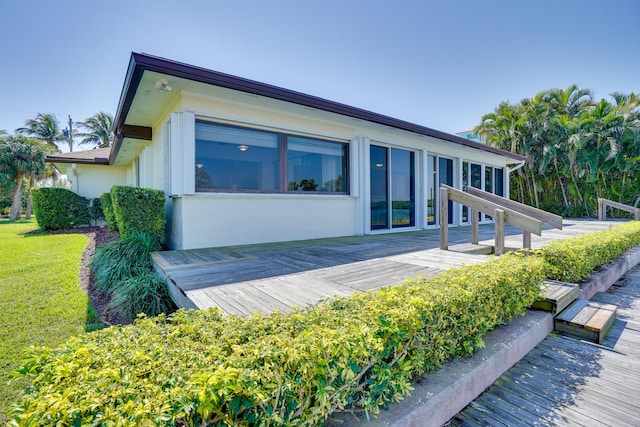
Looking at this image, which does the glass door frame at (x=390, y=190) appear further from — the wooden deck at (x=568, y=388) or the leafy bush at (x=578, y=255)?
the wooden deck at (x=568, y=388)

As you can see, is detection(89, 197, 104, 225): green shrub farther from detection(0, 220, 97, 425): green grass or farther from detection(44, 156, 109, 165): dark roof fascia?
detection(0, 220, 97, 425): green grass

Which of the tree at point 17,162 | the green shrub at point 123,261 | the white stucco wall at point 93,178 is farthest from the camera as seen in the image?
the tree at point 17,162

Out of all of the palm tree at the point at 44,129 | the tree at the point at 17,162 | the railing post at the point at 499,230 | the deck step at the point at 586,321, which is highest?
the palm tree at the point at 44,129

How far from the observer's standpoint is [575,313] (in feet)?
9.43

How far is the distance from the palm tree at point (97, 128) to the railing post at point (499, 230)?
32322 millimetres

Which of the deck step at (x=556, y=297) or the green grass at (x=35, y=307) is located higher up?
the deck step at (x=556, y=297)

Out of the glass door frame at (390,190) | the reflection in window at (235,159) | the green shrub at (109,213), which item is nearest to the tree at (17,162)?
the green shrub at (109,213)

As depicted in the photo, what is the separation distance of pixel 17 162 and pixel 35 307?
22.2 meters

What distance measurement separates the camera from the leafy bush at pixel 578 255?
3.49m

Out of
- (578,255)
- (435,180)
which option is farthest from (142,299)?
(435,180)

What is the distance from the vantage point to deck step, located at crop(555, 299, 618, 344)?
262 cm

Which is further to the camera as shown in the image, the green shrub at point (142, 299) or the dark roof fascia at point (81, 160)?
the dark roof fascia at point (81, 160)

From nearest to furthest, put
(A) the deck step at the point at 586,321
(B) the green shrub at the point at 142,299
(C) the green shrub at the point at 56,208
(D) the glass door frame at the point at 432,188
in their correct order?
(A) the deck step at the point at 586,321 → (B) the green shrub at the point at 142,299 → (D) the glass door frame at the point at 432,188 → (C) the green shrub at the point at 56,208

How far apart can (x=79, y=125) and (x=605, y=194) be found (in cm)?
3811
